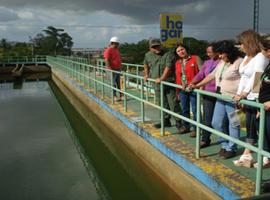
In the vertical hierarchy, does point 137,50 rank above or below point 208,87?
above

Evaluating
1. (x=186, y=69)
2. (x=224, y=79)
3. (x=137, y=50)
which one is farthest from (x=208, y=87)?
(x=137, y=50)

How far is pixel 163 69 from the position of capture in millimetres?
5586

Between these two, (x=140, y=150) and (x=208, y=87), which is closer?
(x=208, y=87)

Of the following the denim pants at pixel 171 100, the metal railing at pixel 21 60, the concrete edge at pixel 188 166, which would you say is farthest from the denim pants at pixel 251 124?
the metal railing at pixel 21 60

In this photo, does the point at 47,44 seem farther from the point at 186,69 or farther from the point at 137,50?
the point at 186,69

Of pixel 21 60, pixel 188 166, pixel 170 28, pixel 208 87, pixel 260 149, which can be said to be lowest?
pixel 188 166

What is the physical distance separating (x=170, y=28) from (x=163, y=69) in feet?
3.99

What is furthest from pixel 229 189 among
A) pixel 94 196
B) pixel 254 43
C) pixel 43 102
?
pixel 43 102

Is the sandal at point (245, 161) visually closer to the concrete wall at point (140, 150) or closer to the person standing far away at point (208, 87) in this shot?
the concrete wall at point (140, 150)

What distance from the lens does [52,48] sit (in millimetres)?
48969

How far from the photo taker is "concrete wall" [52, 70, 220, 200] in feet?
13.4

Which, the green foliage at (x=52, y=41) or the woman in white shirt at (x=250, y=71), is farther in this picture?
the green foliage at (x=52, y=41)

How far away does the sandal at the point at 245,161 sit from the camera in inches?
147

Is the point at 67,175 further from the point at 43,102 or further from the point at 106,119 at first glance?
the point at 43,102
